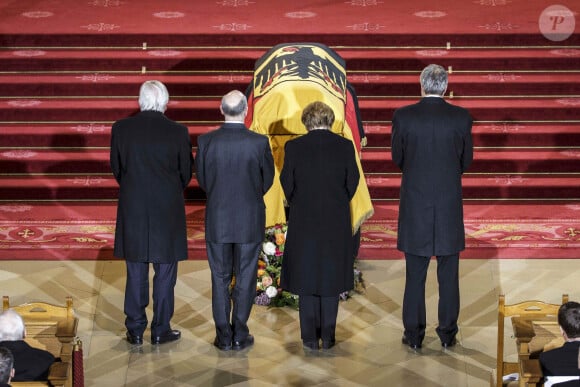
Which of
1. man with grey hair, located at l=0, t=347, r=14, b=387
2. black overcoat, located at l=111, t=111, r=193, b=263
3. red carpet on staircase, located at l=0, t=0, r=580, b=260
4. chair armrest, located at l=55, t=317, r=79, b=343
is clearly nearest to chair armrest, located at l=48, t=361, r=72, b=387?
chair armrest, located at l=55, t=317, r=79, b=343

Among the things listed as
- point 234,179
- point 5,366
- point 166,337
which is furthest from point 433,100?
point 5,366

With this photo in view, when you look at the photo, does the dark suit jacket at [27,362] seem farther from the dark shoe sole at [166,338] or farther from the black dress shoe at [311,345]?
the black dress shoe at [311,345]

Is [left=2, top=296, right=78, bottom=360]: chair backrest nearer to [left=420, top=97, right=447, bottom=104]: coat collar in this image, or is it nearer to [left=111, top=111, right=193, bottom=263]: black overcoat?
[left=111, top=111, right=193, bottom=263]: black overcoat

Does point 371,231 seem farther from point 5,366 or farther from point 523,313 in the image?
point 5,366

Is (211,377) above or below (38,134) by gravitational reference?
below

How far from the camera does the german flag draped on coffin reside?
31.6 ft

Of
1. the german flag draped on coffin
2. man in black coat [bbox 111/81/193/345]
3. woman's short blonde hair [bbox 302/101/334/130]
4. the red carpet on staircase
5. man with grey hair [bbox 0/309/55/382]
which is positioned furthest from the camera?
the red carpet on staircase

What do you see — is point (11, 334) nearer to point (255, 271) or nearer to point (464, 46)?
point (255, 271)

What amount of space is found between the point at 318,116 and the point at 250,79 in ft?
13.4

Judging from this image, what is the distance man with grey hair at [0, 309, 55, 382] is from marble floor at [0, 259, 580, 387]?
5.24 ft

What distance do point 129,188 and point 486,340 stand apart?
251 centimetres

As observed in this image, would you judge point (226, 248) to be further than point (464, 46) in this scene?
No

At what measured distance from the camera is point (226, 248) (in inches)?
352

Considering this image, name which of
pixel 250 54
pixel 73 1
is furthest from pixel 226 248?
pixel 73 1
